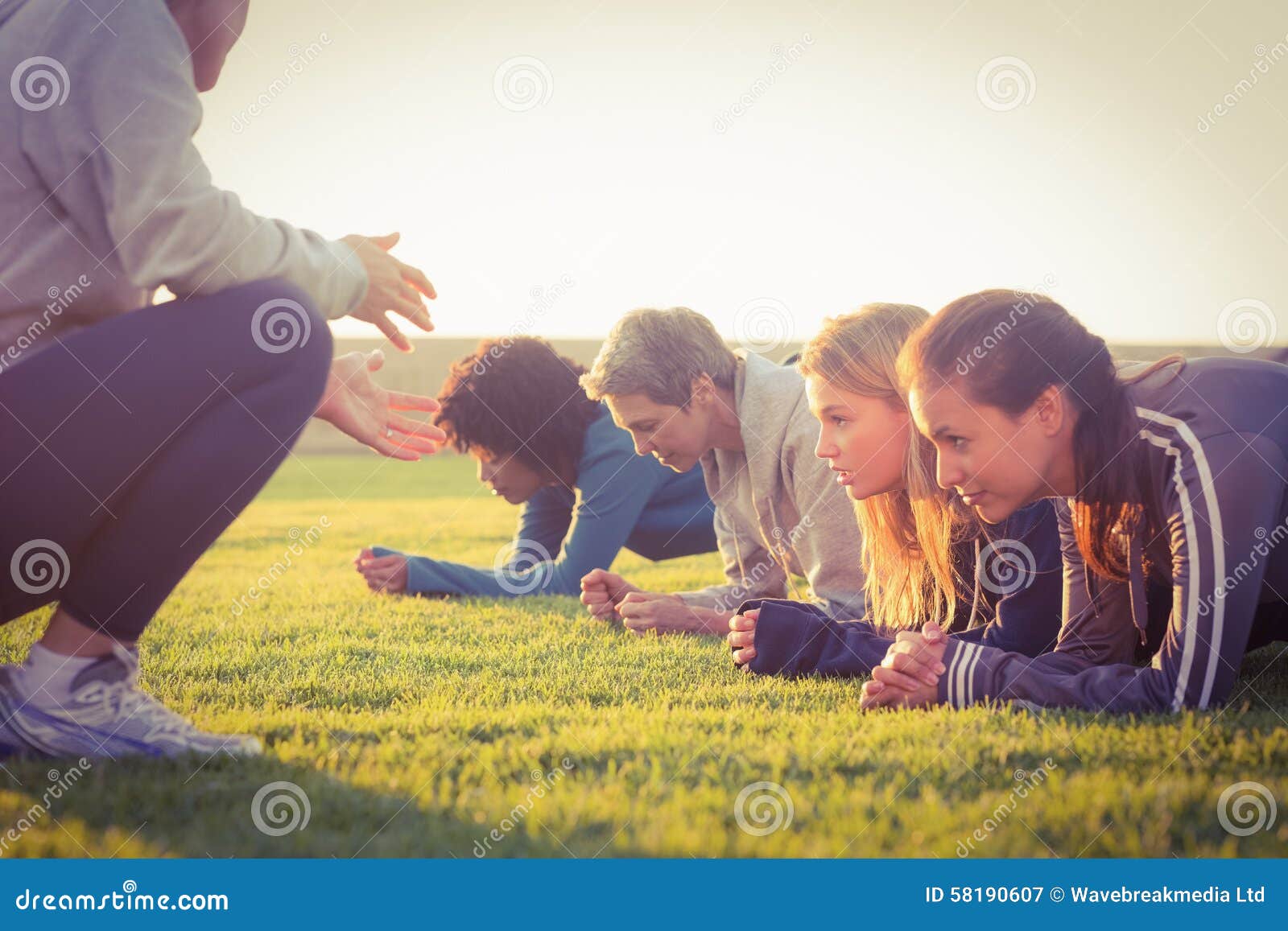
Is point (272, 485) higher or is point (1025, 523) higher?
Result: point (1025, 523)

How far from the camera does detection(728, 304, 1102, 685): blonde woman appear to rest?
2939mm

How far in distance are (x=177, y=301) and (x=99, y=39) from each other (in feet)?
1.77

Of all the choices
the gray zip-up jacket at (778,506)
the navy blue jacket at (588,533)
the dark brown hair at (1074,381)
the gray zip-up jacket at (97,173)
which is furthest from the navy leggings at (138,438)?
the navy blue jacket at (588,533)

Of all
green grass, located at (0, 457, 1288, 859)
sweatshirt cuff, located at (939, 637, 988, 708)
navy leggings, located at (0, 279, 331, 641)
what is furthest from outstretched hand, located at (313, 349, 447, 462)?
sweatshirt cuff, located at (939, 637, 988, 708)

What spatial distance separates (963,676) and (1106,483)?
23.6 inches

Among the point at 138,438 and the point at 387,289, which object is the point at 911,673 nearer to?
the point at 387,289

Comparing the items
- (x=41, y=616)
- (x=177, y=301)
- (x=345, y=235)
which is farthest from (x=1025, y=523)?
(x=41, y=616)

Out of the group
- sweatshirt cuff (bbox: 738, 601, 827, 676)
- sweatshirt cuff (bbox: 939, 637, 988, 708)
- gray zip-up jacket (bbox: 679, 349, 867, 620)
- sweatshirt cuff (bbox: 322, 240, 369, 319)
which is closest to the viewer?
sweatshirt cuff (bbox: 322, 240, 369, 319)

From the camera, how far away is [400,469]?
74.0 ft

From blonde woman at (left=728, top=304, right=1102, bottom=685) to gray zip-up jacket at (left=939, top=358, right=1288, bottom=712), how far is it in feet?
0.77

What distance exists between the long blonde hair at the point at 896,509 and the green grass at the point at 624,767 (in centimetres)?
39

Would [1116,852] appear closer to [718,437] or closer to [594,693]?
[594,693]

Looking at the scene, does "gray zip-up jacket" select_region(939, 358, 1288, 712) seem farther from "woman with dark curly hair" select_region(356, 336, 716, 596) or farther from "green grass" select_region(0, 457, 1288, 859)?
"woman with dark curly hair" select_region(356, 336, 716, 596)

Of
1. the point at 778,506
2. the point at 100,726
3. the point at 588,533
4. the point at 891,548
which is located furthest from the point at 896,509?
the point at 100,726
